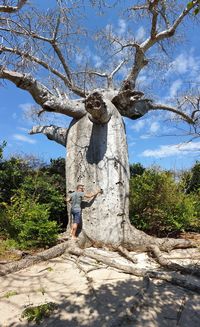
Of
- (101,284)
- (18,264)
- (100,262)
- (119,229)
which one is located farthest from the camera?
(119,229)

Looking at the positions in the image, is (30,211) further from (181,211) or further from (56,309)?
(181,211)

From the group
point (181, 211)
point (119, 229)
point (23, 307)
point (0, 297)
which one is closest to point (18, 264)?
point (0, 297)

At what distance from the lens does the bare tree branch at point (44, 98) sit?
7215 mm

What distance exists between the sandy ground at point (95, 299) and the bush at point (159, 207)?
13.9 feet

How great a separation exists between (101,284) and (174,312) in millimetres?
1294

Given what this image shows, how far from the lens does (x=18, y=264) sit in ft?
18.8

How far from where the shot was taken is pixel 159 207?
9.83 meters

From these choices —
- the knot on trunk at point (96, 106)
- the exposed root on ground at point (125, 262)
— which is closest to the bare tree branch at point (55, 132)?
the knot on trunk at point (96, 106)

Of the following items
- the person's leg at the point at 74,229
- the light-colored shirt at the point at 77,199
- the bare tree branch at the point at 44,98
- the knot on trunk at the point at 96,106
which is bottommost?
the person's leg at the point at 74,229

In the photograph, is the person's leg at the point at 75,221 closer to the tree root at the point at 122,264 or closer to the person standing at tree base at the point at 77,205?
the person standing at tree base at the point at 77,205

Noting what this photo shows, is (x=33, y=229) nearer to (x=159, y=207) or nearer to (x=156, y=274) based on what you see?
(x=156, y=274)

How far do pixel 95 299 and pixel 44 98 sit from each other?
16.7ft

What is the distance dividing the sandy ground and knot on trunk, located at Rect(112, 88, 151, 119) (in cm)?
447

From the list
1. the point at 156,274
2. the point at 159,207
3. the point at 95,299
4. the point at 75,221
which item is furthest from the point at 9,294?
the point at 159,207
